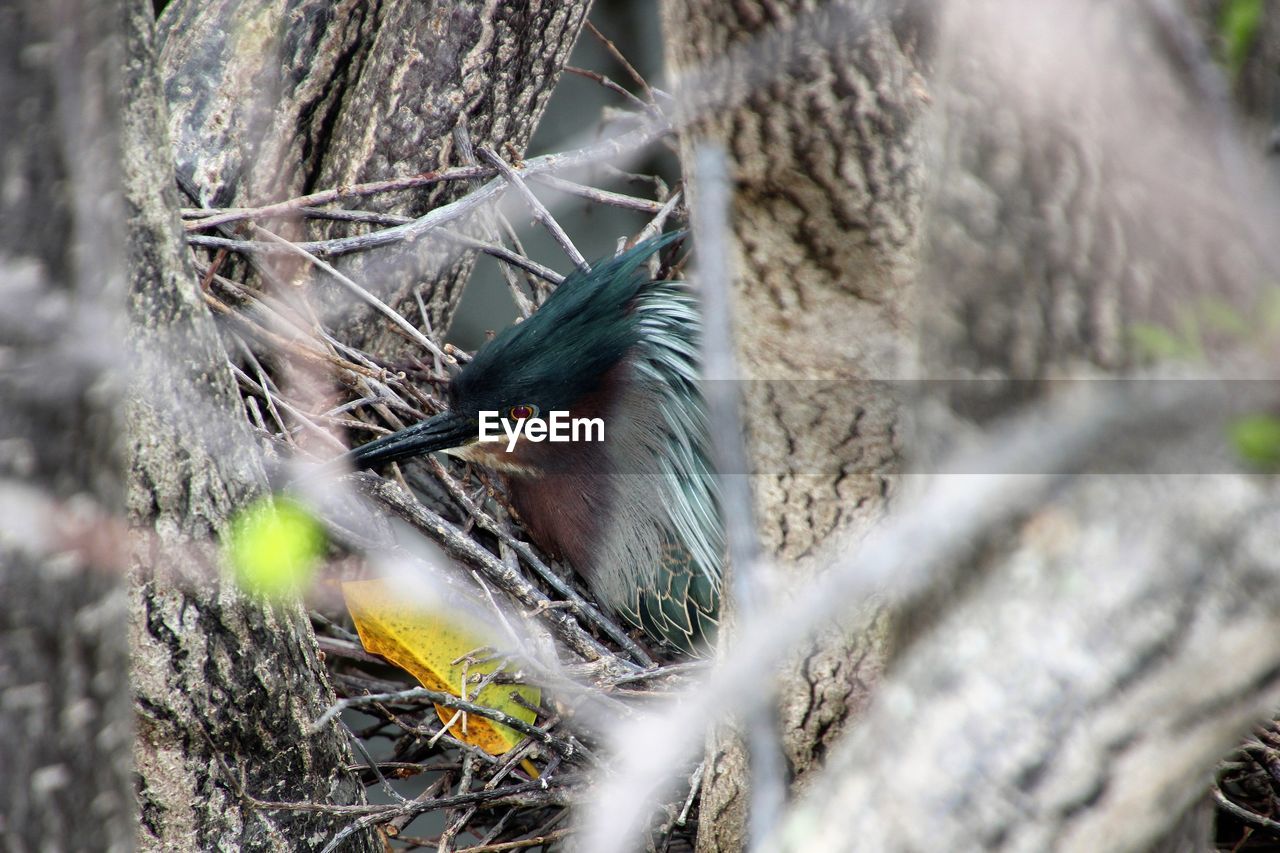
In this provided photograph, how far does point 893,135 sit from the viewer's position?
0.92m

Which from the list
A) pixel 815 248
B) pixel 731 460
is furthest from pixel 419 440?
pixel 731 460

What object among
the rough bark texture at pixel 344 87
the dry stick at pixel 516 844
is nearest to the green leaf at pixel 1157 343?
the dry stick at pixel 516 844

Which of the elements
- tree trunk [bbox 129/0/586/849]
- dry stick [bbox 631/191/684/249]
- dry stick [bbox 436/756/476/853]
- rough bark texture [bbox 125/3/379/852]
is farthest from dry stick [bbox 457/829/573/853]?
dry stick [bbox 631/191/684/249]

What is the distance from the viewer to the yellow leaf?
62.2 inches

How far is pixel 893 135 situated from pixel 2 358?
0.65 meters

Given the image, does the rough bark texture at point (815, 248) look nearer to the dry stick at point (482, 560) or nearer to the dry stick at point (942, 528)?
the dry stick at point (942, 528)

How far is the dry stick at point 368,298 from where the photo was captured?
1678mm

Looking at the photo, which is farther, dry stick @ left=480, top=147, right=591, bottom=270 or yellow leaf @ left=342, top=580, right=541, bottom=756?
dry stick @ left=480, top=147, right=591, bottom=270

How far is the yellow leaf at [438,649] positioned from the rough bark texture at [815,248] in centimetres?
63

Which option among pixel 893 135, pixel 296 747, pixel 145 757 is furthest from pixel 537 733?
pixel 893 135

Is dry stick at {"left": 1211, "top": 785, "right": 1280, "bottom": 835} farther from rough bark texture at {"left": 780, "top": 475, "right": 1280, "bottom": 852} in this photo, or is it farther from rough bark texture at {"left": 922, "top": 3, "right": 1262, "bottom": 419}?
rough bark texture at {"left": 922, "top": 3, "right": 1262, "bottom": 419}

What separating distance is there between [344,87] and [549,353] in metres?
0.50

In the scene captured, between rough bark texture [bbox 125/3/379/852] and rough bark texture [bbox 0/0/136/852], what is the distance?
201 mm

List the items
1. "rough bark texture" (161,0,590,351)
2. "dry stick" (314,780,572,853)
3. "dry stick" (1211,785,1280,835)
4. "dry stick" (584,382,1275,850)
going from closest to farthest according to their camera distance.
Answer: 1. "dry stick" (584,382,1275,850)
2. "dry stick" (314,780,572,853)
3. "dry stick" (1211,785,1280,835)
4. "rough bark texture" (161,0,590,351)
